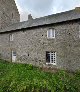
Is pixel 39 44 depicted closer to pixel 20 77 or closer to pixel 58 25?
pixel 58 25

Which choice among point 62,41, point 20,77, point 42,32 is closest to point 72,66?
point 62,41

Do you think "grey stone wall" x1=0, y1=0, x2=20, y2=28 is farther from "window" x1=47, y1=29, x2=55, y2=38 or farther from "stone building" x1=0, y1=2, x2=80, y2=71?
"window" x1=47, y1=29, x2=55, y2=38

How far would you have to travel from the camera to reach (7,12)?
115ft

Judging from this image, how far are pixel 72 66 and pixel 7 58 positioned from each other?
13.1 m

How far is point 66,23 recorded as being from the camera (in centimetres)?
1952

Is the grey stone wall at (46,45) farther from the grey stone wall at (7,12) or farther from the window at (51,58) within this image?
the grey stone wall at (7,12)

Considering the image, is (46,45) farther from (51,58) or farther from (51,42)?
(51,58)

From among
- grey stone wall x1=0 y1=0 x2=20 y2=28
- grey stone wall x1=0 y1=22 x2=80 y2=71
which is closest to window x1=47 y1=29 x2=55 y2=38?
grey stone wall x1=0 y1=22 x2=80 y2=71

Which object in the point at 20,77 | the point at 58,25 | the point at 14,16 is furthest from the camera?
the point at 14,16

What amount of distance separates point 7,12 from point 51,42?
17809mm

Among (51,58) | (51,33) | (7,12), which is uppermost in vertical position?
(7,12)

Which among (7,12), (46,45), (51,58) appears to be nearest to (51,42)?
(46,45)

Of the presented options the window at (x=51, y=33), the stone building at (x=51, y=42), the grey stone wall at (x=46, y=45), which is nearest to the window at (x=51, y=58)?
the stone building at (x=51, y=42)

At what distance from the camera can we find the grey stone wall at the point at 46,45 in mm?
18672
